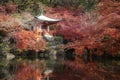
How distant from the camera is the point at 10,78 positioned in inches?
698

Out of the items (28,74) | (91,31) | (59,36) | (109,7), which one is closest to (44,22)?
(59,36)

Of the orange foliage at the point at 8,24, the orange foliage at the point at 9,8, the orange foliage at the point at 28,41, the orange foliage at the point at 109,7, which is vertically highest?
the orange foliage at the point at 109,7

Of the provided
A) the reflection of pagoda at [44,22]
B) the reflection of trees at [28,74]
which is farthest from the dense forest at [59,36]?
the reflection of trees at [28,74]

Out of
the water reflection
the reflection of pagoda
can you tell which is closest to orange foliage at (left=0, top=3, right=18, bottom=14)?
the reflection of pagoda

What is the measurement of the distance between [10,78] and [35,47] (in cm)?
1648

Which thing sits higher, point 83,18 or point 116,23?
point 116,23

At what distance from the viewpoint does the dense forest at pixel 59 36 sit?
26.8 m

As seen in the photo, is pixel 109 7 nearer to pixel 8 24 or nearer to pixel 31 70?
pixel 31 70

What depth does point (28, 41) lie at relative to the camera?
33469 mm

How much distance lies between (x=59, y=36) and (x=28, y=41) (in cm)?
556

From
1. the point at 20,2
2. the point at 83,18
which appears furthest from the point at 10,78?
the point at 20,2

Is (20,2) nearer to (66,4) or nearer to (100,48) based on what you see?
(66,4)

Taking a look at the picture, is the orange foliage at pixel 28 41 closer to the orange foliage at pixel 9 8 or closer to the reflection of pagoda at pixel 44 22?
the reflection of pagoda at pixel 44 22

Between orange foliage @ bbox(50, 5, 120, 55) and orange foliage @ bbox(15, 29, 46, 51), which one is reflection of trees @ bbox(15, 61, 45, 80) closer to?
orange foliage @ bbox(50, 5, 120, 55)
